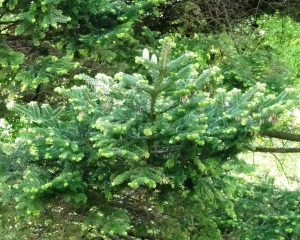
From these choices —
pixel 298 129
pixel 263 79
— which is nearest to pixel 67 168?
pixel 263 79

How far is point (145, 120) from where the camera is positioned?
2.52m

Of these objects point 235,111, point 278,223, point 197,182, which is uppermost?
point 235,111

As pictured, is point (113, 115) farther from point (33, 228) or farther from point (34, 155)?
point (33, 228)

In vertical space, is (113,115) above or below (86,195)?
above

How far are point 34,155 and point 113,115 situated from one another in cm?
83

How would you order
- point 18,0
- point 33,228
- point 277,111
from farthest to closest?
1. point 33,228
2. point 18,0
3. point 277,111

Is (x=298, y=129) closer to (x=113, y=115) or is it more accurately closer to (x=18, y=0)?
(x=113, y=115)

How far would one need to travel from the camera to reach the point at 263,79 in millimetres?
4082

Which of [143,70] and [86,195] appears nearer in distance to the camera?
[86,195]

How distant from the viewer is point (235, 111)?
8.02ft

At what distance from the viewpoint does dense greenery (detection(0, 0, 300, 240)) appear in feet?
8.04

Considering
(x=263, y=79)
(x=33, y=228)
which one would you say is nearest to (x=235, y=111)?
(x=263, y=79)

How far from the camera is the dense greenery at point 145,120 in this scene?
8.04 ft

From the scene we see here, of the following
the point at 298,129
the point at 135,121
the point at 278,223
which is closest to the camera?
the point at 135,121
